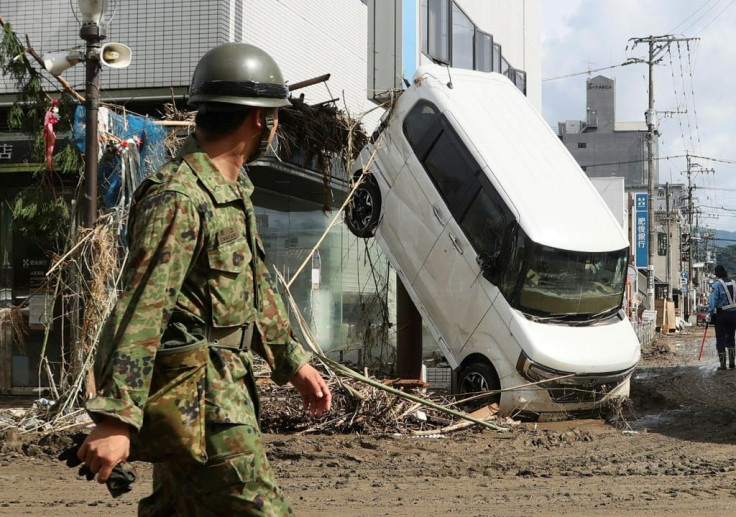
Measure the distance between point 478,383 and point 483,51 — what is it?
11.0m

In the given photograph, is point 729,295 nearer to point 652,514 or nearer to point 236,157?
point 652,514

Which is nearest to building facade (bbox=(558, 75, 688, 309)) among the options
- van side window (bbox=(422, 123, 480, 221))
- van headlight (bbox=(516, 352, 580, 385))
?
van side window (bbox=(422, 123, 480, 221))

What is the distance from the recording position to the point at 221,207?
3088 millimetres

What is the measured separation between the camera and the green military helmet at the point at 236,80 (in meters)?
3.21

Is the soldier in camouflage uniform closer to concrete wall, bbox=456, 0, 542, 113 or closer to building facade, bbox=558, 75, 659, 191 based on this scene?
concrete wall, bbox=456, 0, 542, 113

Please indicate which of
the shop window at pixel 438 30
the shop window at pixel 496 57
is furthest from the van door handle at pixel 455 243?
the shop window at pixel 496 57

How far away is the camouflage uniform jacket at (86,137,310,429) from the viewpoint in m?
2.74

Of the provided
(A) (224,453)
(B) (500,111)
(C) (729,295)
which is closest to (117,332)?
(A) (224,453)

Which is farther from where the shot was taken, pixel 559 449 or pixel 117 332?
pixel 559 449

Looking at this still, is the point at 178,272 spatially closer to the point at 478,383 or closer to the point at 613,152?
the point at 478,383

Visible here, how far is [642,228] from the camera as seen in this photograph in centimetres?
4716

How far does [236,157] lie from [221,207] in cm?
25

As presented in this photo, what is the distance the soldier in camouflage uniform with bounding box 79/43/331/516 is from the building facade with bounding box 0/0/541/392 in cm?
705

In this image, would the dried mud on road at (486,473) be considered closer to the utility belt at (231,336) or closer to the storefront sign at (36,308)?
the storefront sign at (36,308)
